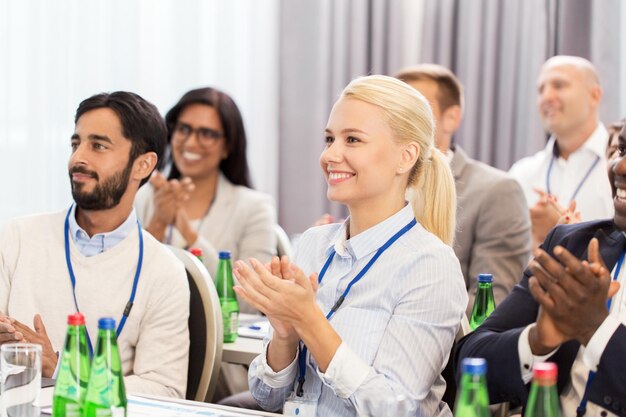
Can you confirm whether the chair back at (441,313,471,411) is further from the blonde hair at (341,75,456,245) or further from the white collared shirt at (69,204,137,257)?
the white collared shirt at (69,204,137,257)

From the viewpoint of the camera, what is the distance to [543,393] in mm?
1420

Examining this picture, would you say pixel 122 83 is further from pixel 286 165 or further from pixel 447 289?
pixel 447 289

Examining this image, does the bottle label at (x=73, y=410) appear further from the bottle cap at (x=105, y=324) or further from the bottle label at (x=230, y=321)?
the bottle label at (x=230, y=321)

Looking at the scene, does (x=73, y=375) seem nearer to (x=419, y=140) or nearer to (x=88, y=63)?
(x=419, y=140)

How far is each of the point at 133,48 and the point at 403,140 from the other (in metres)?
2.42

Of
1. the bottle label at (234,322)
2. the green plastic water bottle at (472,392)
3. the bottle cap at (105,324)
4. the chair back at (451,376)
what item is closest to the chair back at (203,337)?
the bottle label at (234,322)

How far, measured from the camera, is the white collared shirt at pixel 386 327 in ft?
6.29

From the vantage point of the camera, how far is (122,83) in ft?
13.8

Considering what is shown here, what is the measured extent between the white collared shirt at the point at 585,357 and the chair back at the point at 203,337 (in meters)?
0.93

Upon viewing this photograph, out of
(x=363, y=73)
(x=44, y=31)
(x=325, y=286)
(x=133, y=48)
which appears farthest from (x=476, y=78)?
(x=325, y=286)

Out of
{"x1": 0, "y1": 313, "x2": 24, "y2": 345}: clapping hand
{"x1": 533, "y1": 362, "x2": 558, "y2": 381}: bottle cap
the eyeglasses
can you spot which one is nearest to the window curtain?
the eyeglasses

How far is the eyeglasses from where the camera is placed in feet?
12.9

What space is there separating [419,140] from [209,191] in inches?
76.0

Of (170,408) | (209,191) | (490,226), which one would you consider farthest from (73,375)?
(209,191)
